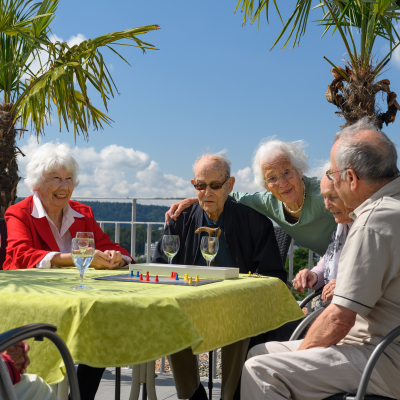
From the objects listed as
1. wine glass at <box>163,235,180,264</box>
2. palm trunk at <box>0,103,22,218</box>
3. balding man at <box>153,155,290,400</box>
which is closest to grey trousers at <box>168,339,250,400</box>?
balding man at <box>153,155,290,400</box>

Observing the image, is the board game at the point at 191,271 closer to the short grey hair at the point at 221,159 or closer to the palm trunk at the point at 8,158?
the short grey hair at the point at 221,159

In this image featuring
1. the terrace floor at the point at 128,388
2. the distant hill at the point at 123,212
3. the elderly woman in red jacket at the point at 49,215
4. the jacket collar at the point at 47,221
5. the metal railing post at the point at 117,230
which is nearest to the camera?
the elderly woman in red jacket at the point at 49,215

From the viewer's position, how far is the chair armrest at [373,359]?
65.3 inches

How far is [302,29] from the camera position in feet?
19.1

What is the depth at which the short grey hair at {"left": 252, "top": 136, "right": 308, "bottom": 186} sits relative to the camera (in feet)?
11.7

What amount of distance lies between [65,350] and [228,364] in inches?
62.8

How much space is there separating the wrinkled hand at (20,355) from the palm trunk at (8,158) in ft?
15.9

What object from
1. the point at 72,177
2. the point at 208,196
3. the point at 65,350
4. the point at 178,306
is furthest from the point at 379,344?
the point at 72,177

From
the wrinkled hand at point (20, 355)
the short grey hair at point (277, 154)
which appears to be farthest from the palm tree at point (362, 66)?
the wrinkled hand at point (20, 355)

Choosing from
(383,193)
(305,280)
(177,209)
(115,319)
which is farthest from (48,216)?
(383,193)

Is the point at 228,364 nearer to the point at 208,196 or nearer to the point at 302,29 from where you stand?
the point at 208,196

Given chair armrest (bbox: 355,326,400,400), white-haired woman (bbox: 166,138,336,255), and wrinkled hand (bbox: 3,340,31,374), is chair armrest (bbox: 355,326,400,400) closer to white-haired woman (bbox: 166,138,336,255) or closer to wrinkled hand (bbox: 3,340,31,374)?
wrinkled hand (bbox: 3,340,31,374)

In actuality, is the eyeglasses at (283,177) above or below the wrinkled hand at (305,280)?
above

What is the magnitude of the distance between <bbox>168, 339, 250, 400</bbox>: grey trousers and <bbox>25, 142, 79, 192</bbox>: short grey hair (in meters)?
1.60
